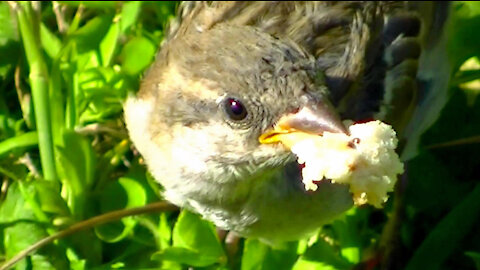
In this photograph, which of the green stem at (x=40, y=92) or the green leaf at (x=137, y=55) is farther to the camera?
the green leaf at (x=137, y=55)

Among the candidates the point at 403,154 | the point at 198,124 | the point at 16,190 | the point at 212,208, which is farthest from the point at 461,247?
the point at 16,190

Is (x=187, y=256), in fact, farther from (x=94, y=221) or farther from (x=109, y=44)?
(x=109, y=44)

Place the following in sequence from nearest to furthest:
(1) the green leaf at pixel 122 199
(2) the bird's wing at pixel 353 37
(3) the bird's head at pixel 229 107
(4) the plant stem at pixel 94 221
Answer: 1. (3) the bird's head at pixel 229 107
2. (4) the plant stem at pixel 94 221
3. (2) the bird's wing at pixel 353 37
4. (1) the green leaf at pixel 122 199

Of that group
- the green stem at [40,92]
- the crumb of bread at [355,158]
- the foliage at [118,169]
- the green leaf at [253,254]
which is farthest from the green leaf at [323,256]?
the green stem at [40,92]

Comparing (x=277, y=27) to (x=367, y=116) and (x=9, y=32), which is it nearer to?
(x=367, y=116)

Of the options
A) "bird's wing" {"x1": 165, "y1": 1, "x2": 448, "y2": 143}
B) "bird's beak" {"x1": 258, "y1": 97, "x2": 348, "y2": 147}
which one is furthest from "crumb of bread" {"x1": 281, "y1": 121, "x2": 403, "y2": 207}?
"bird's wing" {"x1": 165, "y1": 1, "x2": 448, "y2": 143}

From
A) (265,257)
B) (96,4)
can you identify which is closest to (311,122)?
(265,257)

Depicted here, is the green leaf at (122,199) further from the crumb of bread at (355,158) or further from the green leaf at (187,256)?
the crumb of bread at (355,158)
